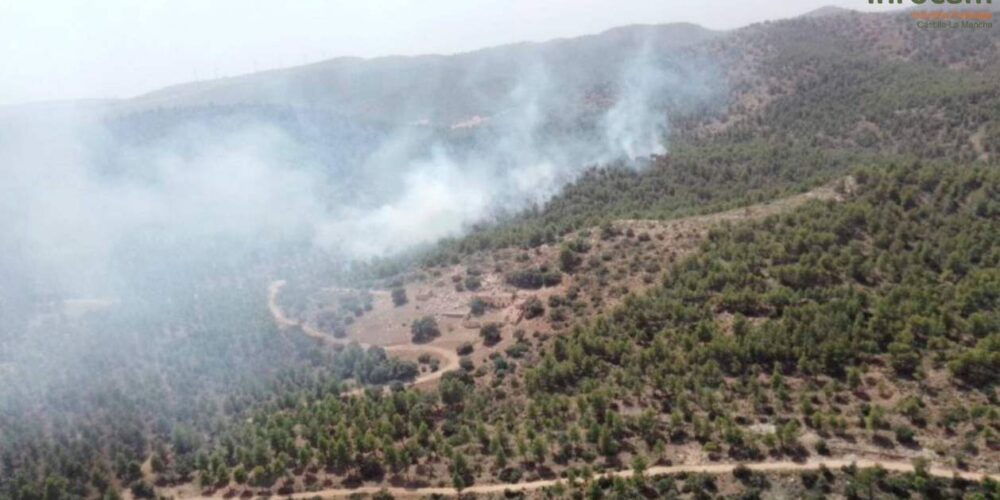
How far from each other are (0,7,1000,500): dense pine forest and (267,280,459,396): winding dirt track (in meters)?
1.71

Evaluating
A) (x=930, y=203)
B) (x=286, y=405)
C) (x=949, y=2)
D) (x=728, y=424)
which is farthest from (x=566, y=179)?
(x=949, y=2)

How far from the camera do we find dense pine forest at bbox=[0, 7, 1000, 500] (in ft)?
172

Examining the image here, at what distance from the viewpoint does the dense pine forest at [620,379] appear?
172ft

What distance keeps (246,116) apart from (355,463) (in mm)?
163357

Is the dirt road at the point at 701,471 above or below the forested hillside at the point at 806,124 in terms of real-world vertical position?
below

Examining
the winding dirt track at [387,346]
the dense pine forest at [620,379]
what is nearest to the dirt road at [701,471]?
the dense pine forest at [620,379]

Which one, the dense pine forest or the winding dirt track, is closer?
the dense pine forest

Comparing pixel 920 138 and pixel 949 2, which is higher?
pixel 949 2

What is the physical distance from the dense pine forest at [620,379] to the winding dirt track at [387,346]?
171cm

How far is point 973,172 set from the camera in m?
85.1

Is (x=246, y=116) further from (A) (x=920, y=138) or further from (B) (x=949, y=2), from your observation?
(B) (x=949, y=2)

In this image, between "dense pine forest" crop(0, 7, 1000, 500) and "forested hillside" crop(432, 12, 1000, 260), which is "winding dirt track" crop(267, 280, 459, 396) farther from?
"forested hillside" crop(432, 12, 1000, 260)

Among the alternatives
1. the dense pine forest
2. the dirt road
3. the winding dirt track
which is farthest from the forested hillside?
the dirt road

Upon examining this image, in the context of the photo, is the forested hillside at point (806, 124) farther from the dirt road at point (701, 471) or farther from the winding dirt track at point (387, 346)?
the dirt road at point (701, 471)
